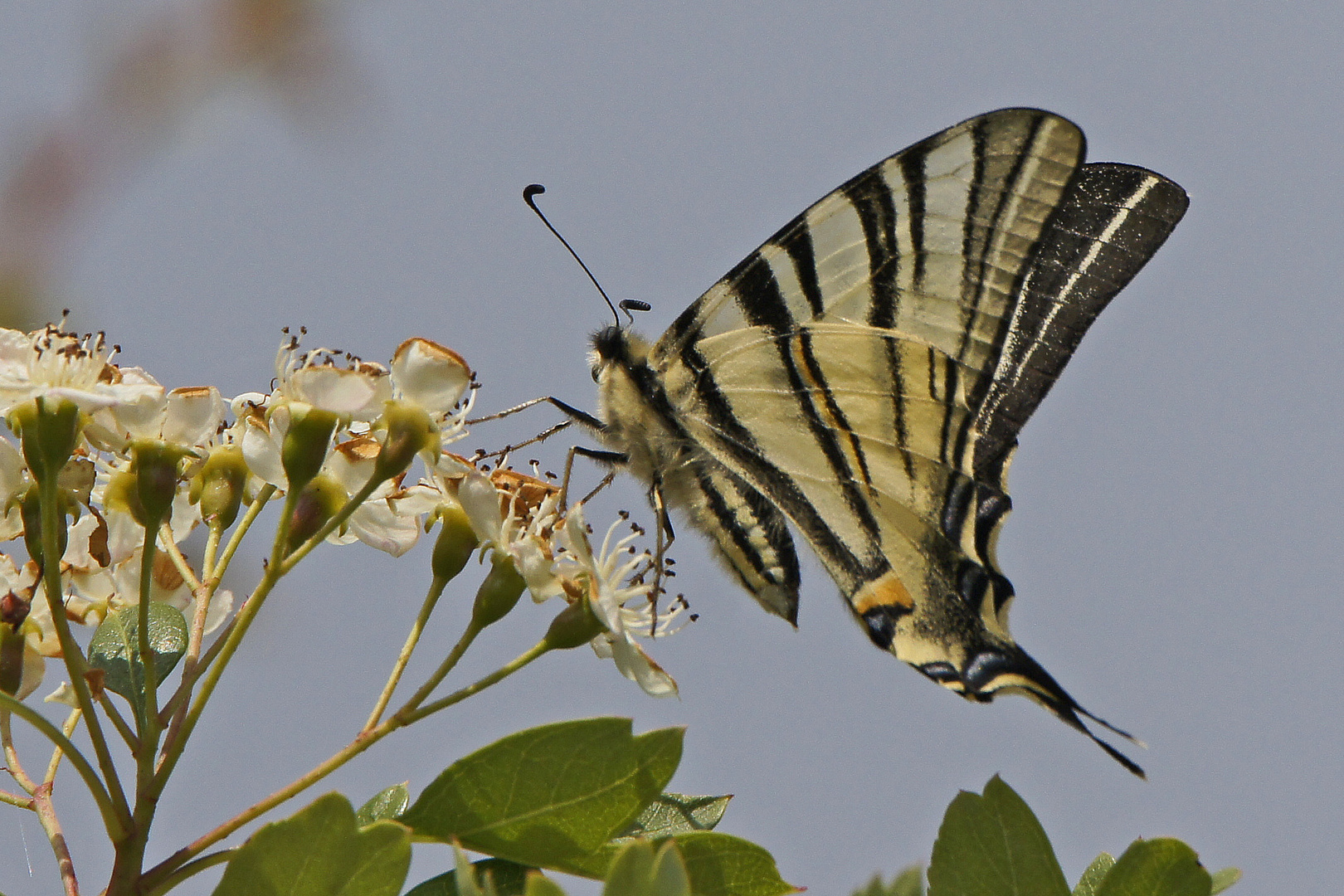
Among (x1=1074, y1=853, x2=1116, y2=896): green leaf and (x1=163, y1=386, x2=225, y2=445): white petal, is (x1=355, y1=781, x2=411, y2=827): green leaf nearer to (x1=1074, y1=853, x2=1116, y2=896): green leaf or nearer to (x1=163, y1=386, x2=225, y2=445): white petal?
(x1=163, y1=386, x2=225, y2=445): white petal

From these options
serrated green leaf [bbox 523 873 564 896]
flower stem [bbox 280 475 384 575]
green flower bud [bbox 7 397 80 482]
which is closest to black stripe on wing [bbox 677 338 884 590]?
flower stem [bbox 280 475 384 575]

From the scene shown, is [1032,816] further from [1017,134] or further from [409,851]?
[1017,134]

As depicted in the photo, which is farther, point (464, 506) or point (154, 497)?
point (464, 506)

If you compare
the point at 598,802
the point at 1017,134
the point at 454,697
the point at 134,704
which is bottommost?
the point at 598,802

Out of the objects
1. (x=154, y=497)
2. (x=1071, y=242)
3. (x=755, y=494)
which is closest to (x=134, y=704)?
(x=154, y=497)

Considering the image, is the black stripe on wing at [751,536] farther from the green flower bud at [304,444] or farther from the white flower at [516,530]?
the green flower bud at [304,444]

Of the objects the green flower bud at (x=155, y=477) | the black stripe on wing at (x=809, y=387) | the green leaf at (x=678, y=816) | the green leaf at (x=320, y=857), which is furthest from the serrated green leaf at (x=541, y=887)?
the black stripe on wing at (x=809, y=387)

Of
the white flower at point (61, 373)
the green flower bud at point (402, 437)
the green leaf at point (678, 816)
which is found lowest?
the green leaf at point (678, 816)
